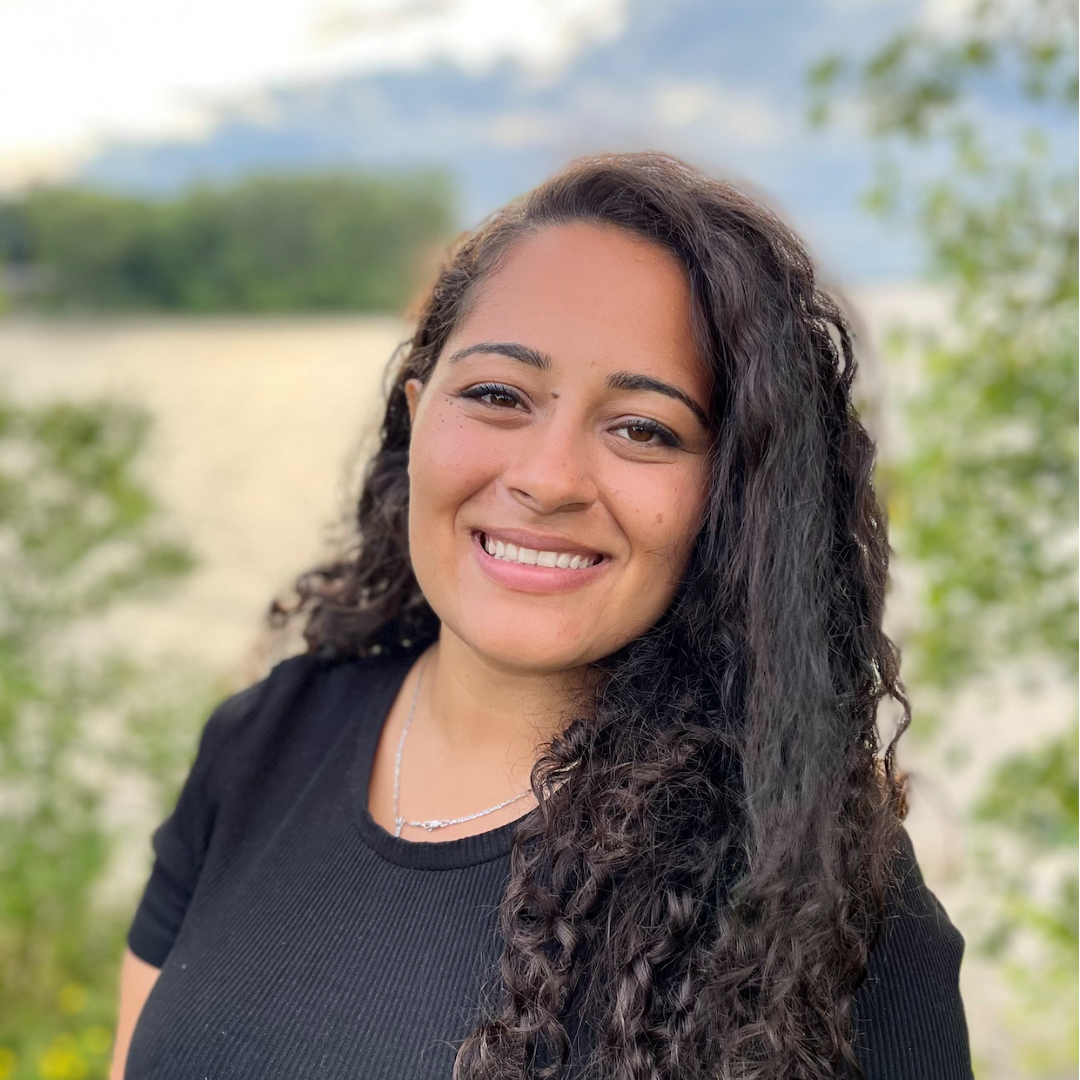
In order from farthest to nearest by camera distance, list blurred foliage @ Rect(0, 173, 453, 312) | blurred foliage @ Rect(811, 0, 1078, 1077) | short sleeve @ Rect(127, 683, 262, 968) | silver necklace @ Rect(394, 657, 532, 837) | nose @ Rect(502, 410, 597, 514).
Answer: blurred foliage @ Rect(0, 173, 453, 312) → blurred foliage @ Rect(811, 0, 1078, 1077) → short sleeve @ Rect(127, 683, 262, 968) → silver necklace @ Rect(394, 657, 532, 837) → nose @ Rect(502, 410, 597, 514)

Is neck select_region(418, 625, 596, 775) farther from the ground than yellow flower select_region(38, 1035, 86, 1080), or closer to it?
farther from the ground

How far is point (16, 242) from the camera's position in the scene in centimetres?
437

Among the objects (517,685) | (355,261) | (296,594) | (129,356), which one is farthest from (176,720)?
(355,261)

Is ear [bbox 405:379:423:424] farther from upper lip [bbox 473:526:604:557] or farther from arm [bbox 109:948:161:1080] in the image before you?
arm [bbox 109:948:161:1080]

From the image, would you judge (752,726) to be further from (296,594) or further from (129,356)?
(129,356)

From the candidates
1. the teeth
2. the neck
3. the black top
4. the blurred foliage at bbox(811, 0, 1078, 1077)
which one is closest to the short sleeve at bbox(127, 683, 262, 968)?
the black top

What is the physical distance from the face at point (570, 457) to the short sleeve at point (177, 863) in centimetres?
56

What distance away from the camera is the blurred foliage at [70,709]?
9.89 ft

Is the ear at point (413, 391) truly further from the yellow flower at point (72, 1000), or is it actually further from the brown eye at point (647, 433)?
the yellow flower at point (72, 1000)

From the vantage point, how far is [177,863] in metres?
1.70

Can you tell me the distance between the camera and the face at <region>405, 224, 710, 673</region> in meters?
1.39

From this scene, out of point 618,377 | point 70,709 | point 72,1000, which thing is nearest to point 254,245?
point 70,709

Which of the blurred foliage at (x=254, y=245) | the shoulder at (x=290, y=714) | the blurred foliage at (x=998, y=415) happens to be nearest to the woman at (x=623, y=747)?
the shoulder at (x=290, y=714)

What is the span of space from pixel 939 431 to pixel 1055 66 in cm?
94
